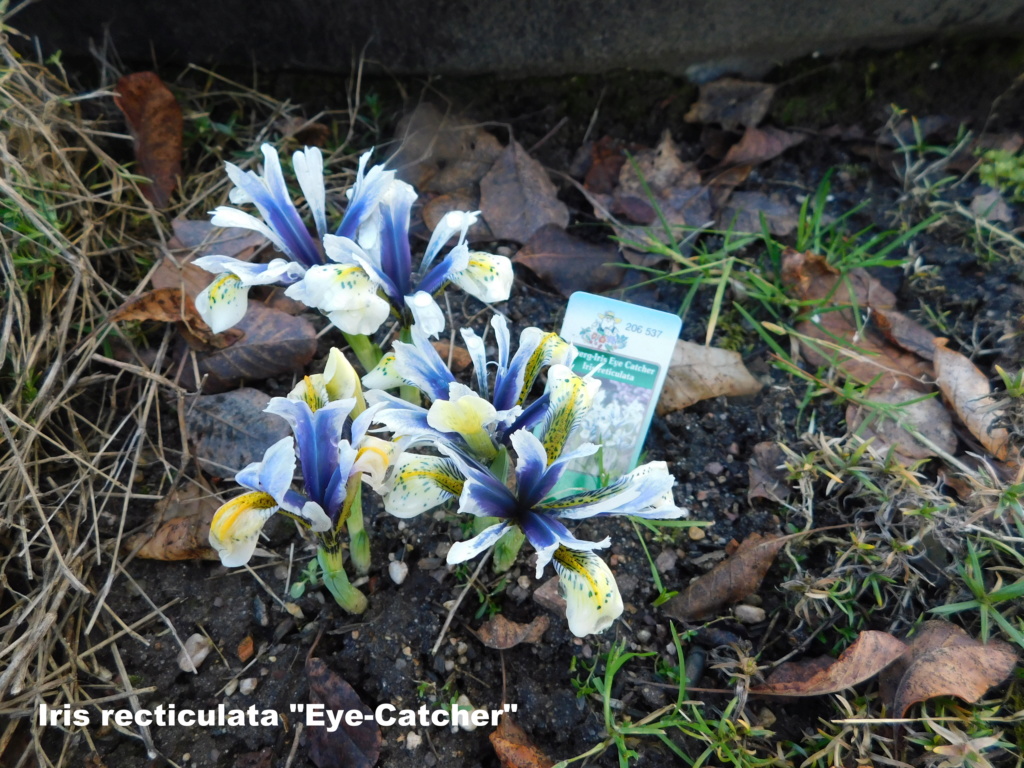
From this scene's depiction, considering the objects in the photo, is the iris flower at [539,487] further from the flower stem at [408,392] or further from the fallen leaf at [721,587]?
the fallen leaf at [721,587]

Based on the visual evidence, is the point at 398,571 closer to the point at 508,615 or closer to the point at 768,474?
the point at 508,615

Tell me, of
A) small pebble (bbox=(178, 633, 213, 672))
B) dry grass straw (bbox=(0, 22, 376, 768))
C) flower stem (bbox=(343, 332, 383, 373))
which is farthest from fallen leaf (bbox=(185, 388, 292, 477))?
small pebble (bbox=(178, 633, 213, 672))

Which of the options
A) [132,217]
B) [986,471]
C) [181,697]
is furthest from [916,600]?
[132,217]

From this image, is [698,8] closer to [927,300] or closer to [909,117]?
[909,117]

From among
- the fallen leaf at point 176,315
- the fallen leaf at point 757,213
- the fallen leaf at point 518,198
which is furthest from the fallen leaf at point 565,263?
the fallen leaf at point 176,315

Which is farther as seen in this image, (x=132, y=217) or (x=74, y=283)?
(x=132, y=217)

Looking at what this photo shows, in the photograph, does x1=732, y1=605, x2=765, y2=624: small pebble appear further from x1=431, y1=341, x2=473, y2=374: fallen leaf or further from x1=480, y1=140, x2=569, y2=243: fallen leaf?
x1=480, y1=140, x2=569, y2=243: fallen leaf

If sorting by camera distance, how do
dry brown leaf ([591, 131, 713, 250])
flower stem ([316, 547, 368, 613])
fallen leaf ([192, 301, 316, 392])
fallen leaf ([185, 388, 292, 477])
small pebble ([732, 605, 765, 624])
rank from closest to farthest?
flower stem ([316, 547, 368, 613]) → small pebble ([732, 605, 765, 624]) → fallen leaf ([185, 388, 292, 477]) → fallen leaf ([192, 301, 316, 392]) → dry brown leaf ([591, 131, 713, 250])
